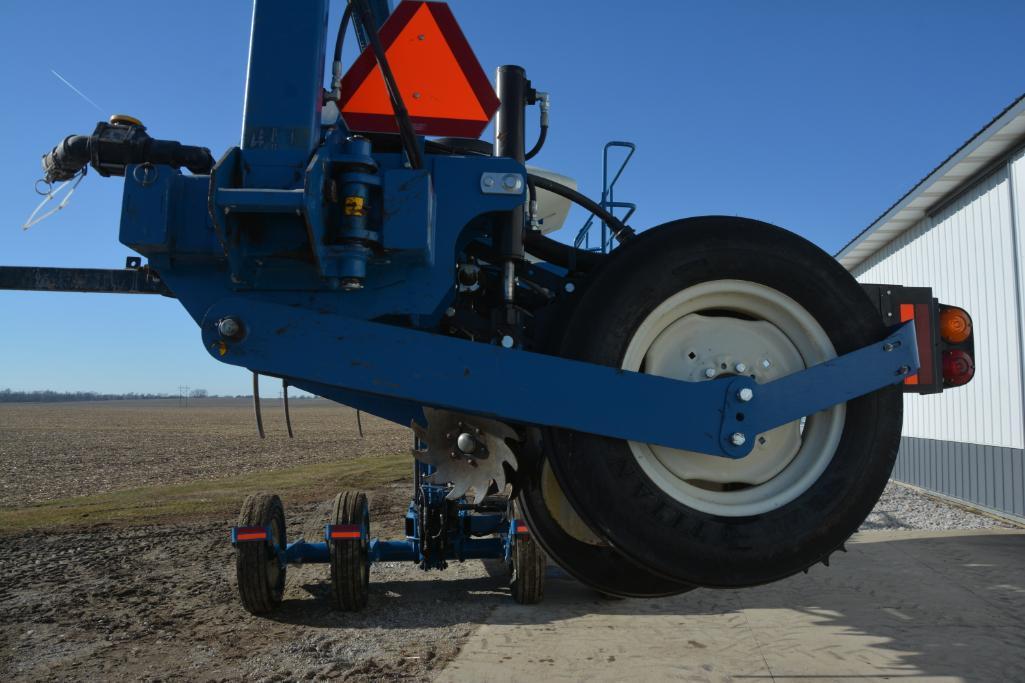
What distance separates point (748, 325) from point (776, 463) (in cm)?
38

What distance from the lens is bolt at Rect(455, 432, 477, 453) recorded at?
201 cm

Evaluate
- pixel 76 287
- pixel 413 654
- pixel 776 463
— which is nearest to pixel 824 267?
pixel 776 463

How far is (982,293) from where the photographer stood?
1066 centimetres

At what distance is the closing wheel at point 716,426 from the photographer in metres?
1.79

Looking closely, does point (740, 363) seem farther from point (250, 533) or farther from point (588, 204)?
point (250, 533)

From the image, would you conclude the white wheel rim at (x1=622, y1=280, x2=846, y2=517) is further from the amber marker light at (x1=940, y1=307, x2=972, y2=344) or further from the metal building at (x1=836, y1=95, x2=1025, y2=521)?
the metal building at (x1=836, y1=95, x2=1025, y2=521)

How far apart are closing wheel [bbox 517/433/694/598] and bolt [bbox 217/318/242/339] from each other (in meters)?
0.94

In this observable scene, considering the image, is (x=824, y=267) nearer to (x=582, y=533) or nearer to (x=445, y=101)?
(x=582, y=533)

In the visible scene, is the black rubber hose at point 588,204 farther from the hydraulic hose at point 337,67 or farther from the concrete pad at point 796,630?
the concrete pad at point 796,630

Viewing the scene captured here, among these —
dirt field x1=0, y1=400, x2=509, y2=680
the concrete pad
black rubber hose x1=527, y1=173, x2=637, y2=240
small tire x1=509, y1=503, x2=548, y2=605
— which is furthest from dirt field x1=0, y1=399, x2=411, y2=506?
black rubber hose x1=527, y1=173, x2=637, y2=240

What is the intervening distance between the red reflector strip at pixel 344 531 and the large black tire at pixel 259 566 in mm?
616

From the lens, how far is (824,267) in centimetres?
191

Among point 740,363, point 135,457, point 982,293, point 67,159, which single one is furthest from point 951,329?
point 135,457

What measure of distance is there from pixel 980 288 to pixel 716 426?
430 inches
